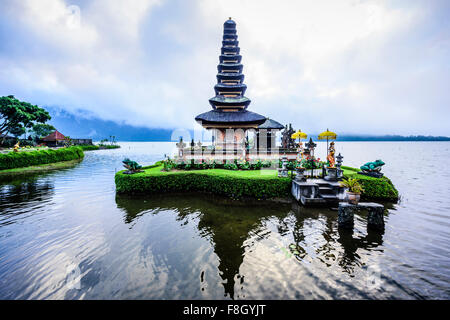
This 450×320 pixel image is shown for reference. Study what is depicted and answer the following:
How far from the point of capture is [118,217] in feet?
30.0

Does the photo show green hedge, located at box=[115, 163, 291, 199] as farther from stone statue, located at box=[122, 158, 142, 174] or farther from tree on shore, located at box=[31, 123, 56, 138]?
tree on shore, located at box=[31, 123, 56, 138]

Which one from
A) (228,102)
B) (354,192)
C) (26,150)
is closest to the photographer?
(354,192)

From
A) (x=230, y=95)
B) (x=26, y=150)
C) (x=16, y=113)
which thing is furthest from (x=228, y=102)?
(x=16, y=113)

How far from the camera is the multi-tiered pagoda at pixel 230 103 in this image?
2056cm

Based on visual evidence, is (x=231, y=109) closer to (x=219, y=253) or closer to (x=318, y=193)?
(x=318, y=193)

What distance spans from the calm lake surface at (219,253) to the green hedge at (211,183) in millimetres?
1437

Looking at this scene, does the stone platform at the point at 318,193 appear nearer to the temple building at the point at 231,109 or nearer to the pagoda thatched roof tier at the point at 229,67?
the temple building at the point at 231,109

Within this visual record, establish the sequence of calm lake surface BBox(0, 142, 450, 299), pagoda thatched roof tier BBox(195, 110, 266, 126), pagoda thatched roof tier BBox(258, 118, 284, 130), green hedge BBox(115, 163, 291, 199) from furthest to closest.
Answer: pagoda thatched roof tier BBox(258, 118, 284, 130)
pagoda thatched roof tier BBox(195, 110, 266, 126)
green hedge BBox(115, 163, 291, 199)
calm lake surface BBox(0, 142, 450, 299)

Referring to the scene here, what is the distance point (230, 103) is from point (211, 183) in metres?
13.1

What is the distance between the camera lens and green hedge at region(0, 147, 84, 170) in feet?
74.1

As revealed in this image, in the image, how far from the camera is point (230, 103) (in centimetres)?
2264

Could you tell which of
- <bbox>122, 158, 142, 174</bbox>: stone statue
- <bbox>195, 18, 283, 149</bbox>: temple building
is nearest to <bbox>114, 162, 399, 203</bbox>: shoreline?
<bbox>122, 158, 142, 174</bbox>: stone statue

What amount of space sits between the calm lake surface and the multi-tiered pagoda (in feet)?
40.5
